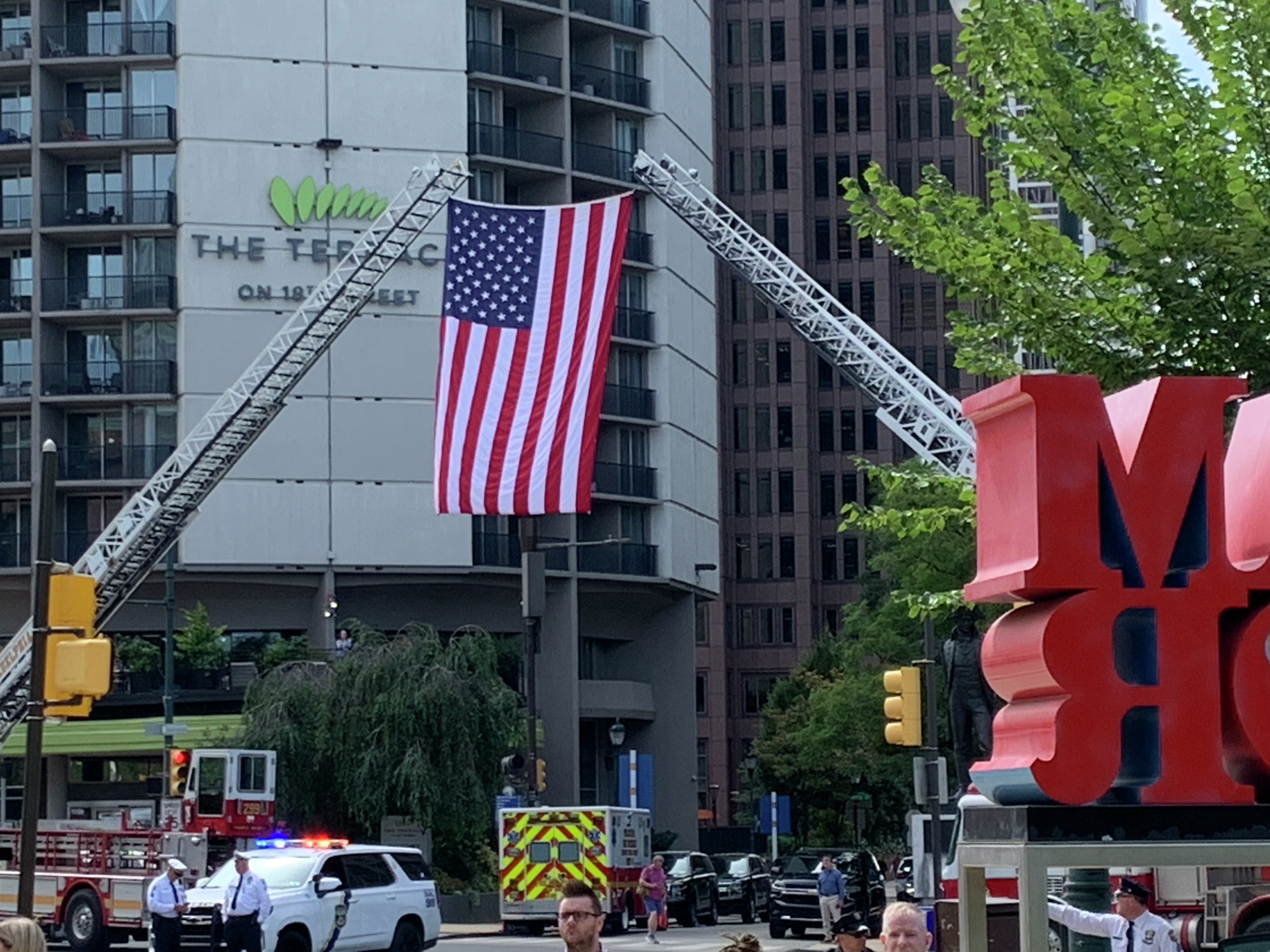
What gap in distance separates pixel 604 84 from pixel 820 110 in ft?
186

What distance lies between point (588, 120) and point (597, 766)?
21.9m

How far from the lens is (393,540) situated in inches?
2744

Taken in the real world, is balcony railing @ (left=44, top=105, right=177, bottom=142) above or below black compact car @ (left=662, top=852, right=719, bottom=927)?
above

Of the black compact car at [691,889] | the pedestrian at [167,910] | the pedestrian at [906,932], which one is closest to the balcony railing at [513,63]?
the black compact car at [691,889]

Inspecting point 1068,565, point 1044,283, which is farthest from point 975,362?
point 1068,565

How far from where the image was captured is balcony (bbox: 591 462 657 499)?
244 feet

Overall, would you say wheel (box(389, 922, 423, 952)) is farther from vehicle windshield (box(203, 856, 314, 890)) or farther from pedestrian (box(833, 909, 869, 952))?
pedestrian (box(833, 909, 869, 952))

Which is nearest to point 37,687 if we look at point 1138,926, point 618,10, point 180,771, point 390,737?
point 1138,926

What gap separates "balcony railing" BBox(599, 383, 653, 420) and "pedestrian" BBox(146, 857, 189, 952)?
46258 mm

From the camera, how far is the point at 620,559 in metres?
75.0

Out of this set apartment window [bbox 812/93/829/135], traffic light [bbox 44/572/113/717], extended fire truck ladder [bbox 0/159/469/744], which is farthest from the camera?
apartment window [bbox 812/93/829/135]

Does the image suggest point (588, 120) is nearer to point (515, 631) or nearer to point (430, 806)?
point (515, 631)

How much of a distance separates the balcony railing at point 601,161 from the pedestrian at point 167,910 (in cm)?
4929

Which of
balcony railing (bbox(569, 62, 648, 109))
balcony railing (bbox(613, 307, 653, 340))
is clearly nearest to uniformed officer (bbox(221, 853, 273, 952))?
balcony railing (bbox(613, 307, 653, 340))
